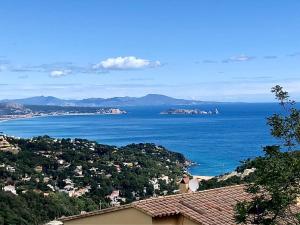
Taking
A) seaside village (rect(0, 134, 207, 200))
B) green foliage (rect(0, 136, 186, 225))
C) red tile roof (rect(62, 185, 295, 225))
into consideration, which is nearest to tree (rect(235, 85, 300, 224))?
red tile roof (rect(62, 185, 295, 225))

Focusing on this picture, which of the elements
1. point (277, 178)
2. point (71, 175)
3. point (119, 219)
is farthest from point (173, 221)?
point (71, 175)

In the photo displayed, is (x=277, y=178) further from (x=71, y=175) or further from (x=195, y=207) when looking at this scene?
(x=71, y=175)

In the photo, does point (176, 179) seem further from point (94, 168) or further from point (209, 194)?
point (209, 194)

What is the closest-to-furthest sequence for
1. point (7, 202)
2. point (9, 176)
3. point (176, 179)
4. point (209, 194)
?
1. point (209, 194)
2. point (7, 202)
3. point (9, 176)
4. point (176, 179)

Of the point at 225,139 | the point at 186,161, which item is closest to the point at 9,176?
the point at 186,161

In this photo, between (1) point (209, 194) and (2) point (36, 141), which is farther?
(2) point (36, 141)

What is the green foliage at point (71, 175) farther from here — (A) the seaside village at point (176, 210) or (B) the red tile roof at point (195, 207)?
(B) the red tile roof at point (195, 207)

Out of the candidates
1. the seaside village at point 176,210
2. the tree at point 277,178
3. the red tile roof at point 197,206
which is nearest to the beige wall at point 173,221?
the seaside village at point 176,210

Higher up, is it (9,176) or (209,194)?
(209,194)
